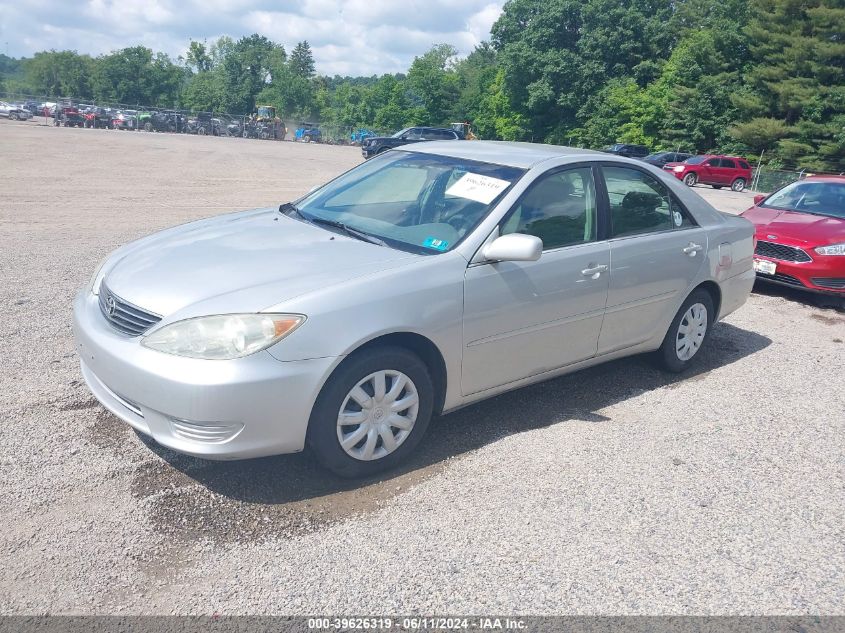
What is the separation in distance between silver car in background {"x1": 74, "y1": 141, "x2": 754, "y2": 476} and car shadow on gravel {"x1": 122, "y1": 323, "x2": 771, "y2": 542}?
0.17m

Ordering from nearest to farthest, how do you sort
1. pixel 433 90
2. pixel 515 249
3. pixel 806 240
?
pixel 515 249 < pixel 806 240 < pixel 433 90

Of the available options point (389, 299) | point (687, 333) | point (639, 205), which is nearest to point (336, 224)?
point (389, 299)

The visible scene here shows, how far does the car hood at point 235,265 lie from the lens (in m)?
3.26

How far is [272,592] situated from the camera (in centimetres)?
271

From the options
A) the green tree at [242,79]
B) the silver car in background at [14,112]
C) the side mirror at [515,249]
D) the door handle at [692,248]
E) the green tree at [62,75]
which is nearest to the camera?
the side mirror at [515,249]

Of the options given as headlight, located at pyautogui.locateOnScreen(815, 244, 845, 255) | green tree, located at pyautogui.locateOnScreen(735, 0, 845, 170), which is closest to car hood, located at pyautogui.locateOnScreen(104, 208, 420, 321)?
headlight, located at pyautogui.locateOnScreen(815, 244, 845, 255)

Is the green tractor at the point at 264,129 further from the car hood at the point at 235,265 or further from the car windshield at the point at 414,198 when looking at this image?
the car hood at the point at 235,265

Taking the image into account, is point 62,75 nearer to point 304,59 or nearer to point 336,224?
point 304,59

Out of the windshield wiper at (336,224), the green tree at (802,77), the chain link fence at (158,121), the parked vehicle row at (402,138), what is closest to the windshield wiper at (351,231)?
the windshield wiper at (336,224)

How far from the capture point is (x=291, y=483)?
137 inches

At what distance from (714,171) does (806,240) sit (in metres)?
26.6

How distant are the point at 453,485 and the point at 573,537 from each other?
661 mm

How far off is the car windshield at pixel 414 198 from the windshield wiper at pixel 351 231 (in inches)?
0.9

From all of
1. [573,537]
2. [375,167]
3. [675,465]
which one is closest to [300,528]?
[573,537]
